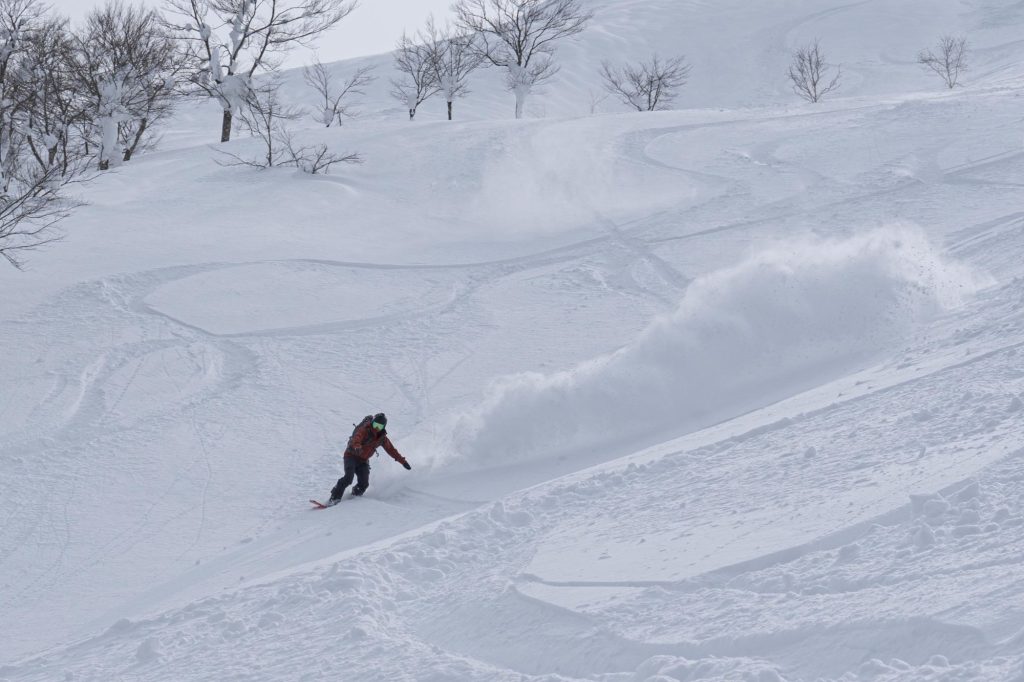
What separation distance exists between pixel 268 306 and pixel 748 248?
28.7 ft

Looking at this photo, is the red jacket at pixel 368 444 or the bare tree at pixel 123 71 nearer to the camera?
the red jacket at pixel 368 444

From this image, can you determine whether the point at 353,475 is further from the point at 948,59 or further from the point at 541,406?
the point at 948,59

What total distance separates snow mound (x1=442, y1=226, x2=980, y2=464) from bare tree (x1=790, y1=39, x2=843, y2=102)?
4050cm

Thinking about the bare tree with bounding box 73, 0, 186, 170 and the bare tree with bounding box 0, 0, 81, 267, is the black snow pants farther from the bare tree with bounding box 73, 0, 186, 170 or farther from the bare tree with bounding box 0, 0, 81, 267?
the bare tree with bounding box 73, 0, 186, 170

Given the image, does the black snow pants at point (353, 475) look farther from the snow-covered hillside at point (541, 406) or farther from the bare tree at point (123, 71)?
the bare tree at point (123, 71)

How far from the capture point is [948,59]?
56.3m

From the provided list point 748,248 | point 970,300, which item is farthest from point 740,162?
point 970,300

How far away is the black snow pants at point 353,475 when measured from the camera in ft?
40.4

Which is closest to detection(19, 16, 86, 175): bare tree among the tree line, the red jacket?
the tree line

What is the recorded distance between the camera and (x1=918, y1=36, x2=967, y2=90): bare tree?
54.3m

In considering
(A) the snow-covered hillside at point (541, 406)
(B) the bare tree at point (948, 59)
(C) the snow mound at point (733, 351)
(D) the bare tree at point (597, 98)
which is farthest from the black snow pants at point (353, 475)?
(D) the bare tree at point (597, 98)

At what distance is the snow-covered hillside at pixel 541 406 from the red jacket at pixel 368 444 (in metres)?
0.60

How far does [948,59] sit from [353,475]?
5267 cm


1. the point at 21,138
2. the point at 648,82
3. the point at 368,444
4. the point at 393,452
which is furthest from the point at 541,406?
the point at 648,82
